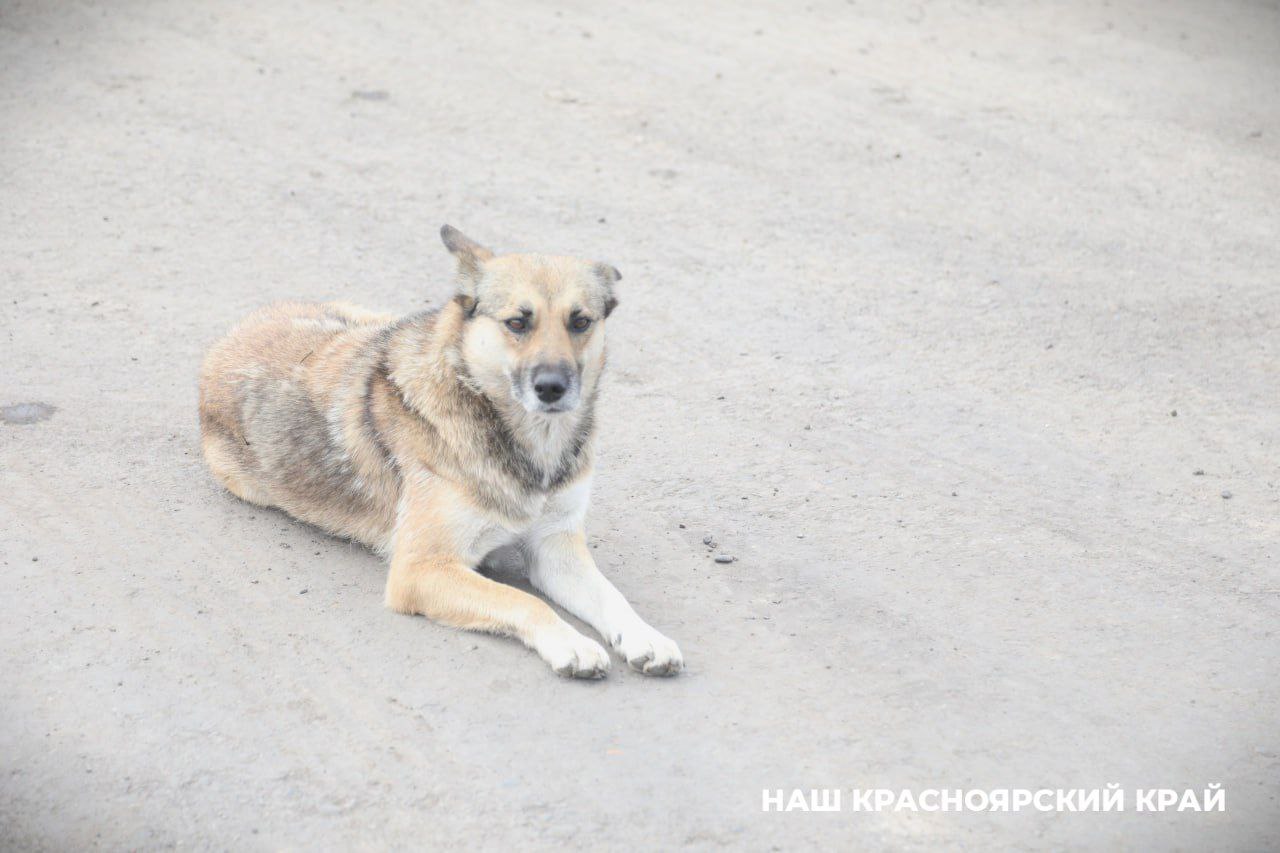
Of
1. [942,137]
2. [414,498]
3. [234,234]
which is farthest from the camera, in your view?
[942,137]

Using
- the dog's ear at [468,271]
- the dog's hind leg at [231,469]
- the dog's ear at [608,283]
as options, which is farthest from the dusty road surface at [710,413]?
the dog's ear at [468,271]

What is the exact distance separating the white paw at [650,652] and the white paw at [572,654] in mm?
103

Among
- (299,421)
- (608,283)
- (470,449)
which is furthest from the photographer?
(299,421)

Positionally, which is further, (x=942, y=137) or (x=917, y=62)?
(x=917, y=62)

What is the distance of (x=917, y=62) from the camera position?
39.2 ft

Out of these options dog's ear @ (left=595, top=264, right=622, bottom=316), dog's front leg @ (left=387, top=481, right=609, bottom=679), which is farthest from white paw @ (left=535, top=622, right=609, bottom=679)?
dog's ear @ (left=595, top=264, right=622, bottom=316)

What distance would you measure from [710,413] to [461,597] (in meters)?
2.35

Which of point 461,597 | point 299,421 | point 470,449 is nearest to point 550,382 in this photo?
point 470,449

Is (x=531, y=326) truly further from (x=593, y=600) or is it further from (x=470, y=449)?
(x=593, y=600)

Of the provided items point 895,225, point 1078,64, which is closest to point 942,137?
point 895,225

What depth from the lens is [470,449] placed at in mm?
5441

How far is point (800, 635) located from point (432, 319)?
81.7 inches

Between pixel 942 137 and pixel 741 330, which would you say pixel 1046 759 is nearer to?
pixel 741 330

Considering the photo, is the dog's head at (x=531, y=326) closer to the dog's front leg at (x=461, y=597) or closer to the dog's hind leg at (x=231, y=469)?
the dog's front leg at (x=461, y=597)
